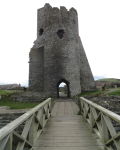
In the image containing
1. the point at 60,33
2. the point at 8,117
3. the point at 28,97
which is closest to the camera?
the point at 8,117

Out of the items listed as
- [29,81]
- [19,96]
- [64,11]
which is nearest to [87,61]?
[64,11]

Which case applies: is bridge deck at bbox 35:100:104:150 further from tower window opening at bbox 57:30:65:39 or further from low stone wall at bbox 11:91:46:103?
tower window opening at bbox 57:30:65:39

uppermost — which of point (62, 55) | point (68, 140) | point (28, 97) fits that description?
point (62, 55)

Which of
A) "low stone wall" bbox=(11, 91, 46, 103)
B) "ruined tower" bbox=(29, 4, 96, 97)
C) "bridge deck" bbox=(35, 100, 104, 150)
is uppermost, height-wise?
"ruined tower" bbox=(29, 4, 96, 97)

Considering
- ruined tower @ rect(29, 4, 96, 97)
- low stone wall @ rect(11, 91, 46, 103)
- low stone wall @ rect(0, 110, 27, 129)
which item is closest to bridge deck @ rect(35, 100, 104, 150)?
low stone wall @ rect(0, 110, 27, 129)

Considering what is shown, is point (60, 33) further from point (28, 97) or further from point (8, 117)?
point (8, 117)

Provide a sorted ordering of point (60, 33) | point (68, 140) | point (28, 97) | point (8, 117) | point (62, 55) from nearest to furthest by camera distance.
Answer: point (68, 140) → point (8, 117) → point (28, 97) → point (62, 55) → point (60, 33)

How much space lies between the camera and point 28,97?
1112cm

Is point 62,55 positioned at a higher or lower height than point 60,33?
lower

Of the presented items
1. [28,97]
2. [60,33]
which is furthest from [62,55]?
[28,97]

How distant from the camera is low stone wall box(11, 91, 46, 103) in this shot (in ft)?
36.3

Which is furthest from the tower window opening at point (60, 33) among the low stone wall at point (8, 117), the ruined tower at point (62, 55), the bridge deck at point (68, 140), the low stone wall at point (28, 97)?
the bridge deck at point (68, 140)

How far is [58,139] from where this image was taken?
309 cm

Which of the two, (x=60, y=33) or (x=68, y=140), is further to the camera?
(x=60, y=33)
